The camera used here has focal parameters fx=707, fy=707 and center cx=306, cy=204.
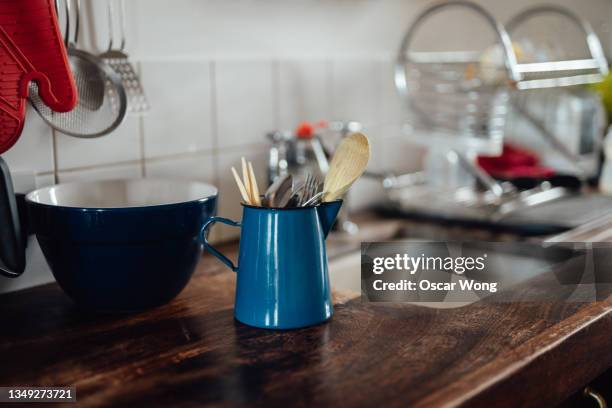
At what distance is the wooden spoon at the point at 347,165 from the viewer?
89cm

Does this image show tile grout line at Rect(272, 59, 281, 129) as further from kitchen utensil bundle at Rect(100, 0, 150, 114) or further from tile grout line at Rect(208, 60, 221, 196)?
kitchen utensil bundle at Rect(100, 0, 150, 114)

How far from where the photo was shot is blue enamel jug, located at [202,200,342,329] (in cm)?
85

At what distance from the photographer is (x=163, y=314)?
0.94 metres

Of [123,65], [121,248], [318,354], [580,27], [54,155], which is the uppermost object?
[580,27]

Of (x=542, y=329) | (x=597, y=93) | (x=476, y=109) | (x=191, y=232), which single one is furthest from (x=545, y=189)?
(x=191, y=232)

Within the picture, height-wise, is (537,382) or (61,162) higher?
(61,162)

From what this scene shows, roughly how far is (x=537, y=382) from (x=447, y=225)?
763 millimetres

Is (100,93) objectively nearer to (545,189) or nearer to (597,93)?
(545,189)

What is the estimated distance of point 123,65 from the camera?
111cm

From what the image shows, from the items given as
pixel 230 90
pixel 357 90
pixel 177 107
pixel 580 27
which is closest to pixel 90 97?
pixel 177 107

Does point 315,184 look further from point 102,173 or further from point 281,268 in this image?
point 102,173

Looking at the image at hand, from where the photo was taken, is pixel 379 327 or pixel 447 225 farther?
pixel 447 225

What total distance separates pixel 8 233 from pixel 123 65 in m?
0.34

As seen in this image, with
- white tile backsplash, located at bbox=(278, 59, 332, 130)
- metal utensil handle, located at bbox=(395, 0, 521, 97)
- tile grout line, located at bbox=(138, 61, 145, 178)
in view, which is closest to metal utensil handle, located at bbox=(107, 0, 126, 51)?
tile grout line, located at bbox=(138, 61, 145, 178)
